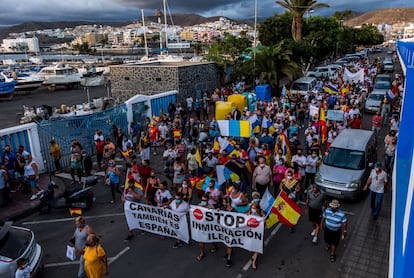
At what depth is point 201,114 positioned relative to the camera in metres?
24.0

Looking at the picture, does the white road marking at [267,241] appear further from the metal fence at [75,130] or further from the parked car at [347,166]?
the metal fence at [75,130]

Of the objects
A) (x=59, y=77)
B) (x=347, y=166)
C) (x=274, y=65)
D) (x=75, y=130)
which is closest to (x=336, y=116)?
(x=347, y=166)

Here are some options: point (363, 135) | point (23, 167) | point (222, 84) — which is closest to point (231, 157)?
point (363, 135)

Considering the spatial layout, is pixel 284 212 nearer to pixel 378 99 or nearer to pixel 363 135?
pixel 363 135

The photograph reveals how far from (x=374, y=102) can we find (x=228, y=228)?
18.9 meters

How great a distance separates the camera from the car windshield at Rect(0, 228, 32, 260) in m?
6.91

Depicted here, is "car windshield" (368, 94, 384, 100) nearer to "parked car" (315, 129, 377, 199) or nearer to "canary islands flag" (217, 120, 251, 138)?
"parked car" (315, 129, 377, 199)

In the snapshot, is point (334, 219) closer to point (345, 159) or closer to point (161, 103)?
point (345, 159)

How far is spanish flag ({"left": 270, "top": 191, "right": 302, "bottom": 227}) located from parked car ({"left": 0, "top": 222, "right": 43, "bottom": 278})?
5.21m

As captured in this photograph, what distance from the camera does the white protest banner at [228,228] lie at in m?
7.61

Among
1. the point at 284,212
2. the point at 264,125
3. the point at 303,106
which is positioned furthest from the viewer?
the point at 303,106

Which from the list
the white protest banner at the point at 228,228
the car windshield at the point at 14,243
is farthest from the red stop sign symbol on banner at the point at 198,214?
the car windshield at the point at 14,243

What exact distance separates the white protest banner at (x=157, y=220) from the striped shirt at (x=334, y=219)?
322cm

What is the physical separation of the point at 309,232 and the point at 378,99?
17199mm
